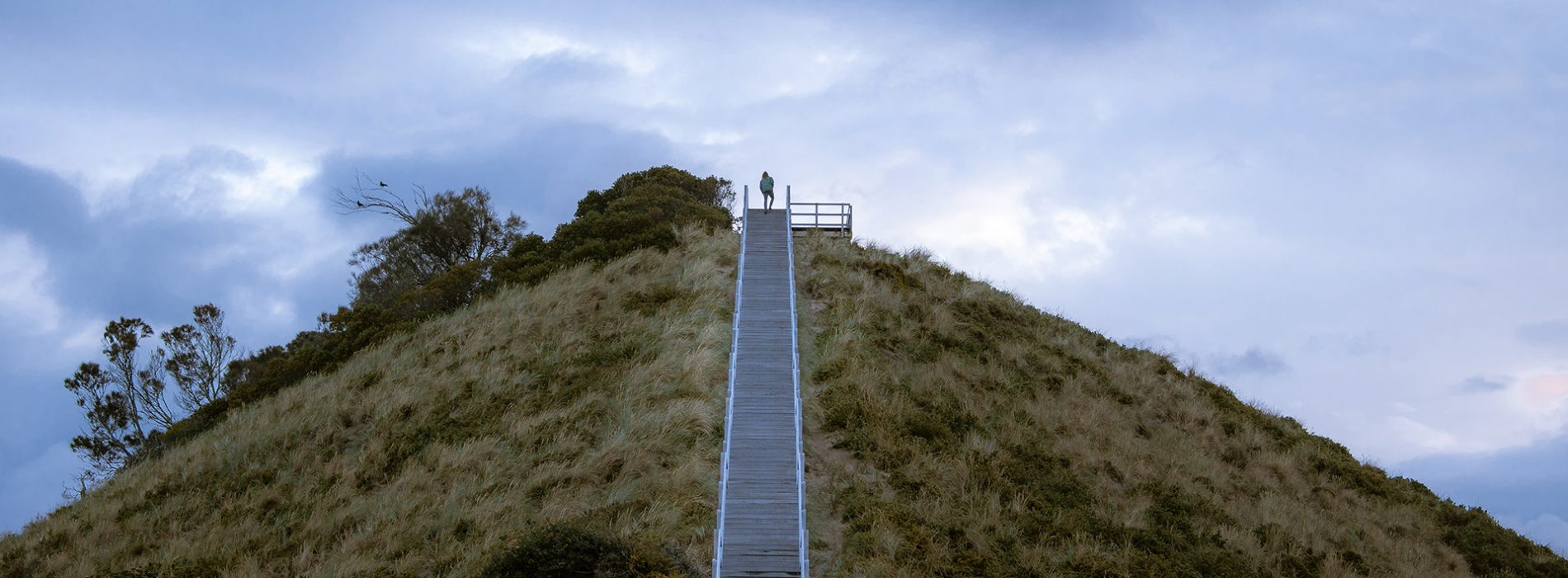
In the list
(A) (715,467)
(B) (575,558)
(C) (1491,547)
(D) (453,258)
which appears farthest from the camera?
(D) (453,258)

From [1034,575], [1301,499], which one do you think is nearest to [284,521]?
[1034,575]

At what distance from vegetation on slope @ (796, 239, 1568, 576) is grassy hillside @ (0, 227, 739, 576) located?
2.56 m

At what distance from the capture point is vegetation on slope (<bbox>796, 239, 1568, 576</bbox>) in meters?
17.7

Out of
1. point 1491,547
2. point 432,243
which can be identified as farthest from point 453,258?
point 1491,547

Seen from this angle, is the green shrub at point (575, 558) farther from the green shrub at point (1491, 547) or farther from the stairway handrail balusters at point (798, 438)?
the green shrub at point (1491, 547)

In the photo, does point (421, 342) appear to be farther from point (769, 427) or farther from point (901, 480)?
point (901, 480)

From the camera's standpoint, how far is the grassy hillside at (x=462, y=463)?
1758 centimetres

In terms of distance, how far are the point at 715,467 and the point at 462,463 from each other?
17.4ft

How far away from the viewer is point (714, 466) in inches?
743

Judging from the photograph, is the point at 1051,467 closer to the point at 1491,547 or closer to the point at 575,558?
the point at 575,558

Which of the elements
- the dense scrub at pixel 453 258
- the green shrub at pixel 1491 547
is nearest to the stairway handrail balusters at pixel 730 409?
the dense scrub at pixel 453 258

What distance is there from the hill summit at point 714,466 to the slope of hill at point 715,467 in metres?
0.07

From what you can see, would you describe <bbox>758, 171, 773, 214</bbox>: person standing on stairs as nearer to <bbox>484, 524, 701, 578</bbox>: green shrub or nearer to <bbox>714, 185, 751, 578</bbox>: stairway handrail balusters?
<bbox>714, 185, 751, 578</bbox>: stairway handrail balusters

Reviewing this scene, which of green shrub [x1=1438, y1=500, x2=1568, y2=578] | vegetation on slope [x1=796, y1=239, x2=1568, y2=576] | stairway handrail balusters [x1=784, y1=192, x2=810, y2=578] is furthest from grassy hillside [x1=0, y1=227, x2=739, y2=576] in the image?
green shrub [x1=1438, y1=500, x2=1568, y2=578]
